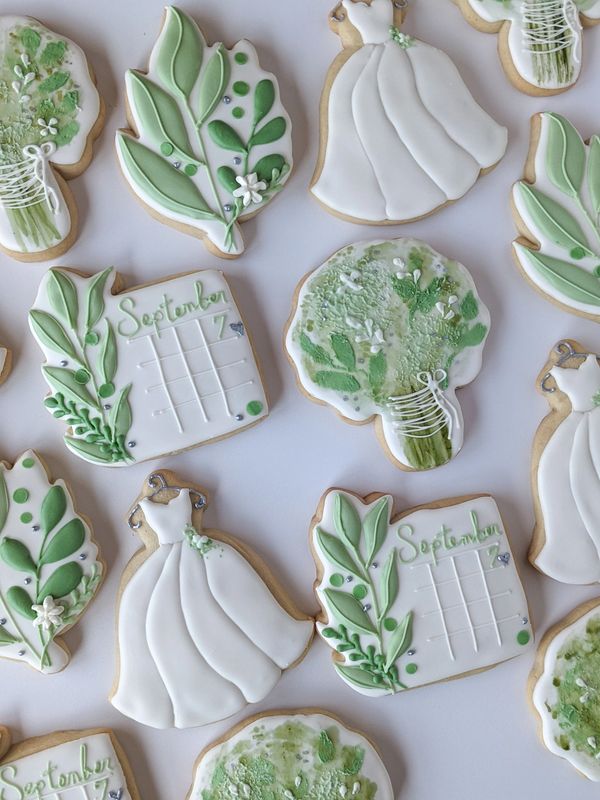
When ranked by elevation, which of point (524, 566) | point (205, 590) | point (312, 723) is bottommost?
point (312, 723)

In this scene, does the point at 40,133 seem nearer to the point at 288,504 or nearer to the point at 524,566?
the point at 288,504

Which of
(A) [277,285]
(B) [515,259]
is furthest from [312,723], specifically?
(B) [515,259]

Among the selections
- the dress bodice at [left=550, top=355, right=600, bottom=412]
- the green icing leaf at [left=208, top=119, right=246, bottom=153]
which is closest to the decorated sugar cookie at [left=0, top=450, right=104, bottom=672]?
the green icing leaf at [left=208, top=119, right=246, bottom=153]

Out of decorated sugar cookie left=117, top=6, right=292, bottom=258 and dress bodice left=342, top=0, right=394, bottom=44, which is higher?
dress bodice left=342, top=0, right=394, bottom=44

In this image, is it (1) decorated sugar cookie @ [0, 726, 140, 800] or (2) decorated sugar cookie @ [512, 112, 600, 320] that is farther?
(2) decorated sugar cookie @ [512, 112, 600, 320]

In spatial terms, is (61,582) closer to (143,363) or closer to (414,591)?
(143,363)

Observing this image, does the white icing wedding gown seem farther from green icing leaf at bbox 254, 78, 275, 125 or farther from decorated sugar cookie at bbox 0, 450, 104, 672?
decorated sugar cookie at bbox 0, 450, 104, 672

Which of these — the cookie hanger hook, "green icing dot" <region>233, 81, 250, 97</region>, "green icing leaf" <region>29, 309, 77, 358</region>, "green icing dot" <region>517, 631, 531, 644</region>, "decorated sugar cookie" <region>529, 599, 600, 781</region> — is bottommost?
"decorated sugar cookie" <region>529, 599, 600, 781</region>

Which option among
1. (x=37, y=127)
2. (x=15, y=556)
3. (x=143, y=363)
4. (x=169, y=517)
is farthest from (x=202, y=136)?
(x=15, y=556)
